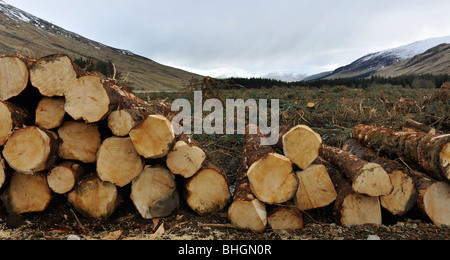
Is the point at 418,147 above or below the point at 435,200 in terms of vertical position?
above

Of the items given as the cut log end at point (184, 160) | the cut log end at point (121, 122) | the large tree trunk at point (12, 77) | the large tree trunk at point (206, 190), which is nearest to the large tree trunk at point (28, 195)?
the large tree trunk at point (12, 77)

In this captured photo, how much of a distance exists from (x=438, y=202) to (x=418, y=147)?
0.61 meters

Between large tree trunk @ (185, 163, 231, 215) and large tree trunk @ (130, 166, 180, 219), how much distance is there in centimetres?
27

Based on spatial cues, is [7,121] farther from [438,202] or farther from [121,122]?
[438,202]

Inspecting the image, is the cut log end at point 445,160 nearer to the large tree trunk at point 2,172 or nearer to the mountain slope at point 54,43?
the large tree trunk at point 2,172

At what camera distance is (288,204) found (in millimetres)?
3004

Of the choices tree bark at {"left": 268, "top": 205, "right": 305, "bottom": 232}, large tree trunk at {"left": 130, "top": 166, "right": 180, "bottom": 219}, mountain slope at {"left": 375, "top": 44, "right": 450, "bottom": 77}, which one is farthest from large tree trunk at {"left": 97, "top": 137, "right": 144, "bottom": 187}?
mountain slope at {"left": 375, "top": 44, "right": 450, "bottom": 77}

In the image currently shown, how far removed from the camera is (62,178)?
304 cm

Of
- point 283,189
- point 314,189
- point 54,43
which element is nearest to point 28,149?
point 283,189

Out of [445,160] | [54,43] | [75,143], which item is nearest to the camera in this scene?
[445,160]

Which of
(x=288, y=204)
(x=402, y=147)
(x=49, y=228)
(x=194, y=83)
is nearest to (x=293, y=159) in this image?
(x=288, y=204)

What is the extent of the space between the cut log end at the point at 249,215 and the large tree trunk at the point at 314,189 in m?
0.49

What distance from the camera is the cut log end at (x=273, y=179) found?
2.88 metres
